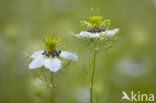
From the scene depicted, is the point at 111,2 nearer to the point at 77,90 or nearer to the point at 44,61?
the point at 77,90

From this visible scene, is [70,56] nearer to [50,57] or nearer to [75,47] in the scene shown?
[50,57]

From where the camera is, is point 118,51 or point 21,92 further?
point 118,51

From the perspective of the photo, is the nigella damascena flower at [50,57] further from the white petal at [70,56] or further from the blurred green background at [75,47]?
the blurred green background at [75,47]

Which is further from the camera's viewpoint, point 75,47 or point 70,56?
point 75,47

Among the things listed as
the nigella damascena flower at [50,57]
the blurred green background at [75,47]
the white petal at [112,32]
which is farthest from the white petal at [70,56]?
the blurred green background at [75,47]

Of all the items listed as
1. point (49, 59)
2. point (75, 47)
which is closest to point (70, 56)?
point (49, 59)

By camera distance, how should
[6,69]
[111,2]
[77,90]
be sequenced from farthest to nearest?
[111,2], [6,69], [77,90]

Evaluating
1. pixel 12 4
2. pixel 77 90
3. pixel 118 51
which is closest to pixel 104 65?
pixel 118 51
